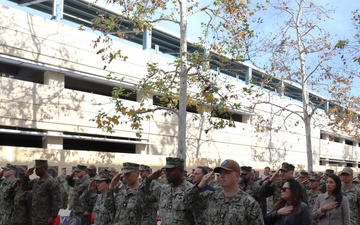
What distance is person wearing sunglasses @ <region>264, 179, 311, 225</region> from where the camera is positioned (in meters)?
4.62

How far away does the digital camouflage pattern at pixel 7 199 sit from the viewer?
30.9ft

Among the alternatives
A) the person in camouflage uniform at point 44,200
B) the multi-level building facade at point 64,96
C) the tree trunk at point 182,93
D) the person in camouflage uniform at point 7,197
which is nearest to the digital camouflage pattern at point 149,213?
the person in camouflage uniform at point 44,200

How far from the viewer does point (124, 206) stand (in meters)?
6.43

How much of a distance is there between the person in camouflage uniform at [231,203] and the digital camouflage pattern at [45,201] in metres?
4.62

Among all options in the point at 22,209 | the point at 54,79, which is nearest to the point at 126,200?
the point at 22,209

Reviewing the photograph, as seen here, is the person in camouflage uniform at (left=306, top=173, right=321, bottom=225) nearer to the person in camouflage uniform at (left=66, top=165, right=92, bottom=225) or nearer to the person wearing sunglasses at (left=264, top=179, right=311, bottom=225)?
the person wearing sunglasses at (left=264, top=179, right=311, bottom=225)

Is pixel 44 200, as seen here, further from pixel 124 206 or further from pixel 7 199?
pixel 124 206

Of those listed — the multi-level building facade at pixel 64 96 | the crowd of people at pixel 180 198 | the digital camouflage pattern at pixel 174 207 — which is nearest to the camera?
the crowd of people at pixel 180 198

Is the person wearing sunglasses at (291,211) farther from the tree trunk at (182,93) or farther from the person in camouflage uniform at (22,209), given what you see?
the tree trunk at (182,93)

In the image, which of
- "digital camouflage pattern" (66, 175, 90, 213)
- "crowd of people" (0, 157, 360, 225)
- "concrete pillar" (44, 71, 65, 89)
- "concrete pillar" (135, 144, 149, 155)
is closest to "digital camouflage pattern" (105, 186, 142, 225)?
"crowd of people" (0, 157, 360, 225)

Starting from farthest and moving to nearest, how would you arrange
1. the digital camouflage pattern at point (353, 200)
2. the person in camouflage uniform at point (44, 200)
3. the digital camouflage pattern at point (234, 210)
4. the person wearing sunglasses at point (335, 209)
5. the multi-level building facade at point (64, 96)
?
the multi-level building facade at point (64, 96), the person in camouflage uniform at point (44, 200), the digital camouflage pattern at point (353, 200), the person wearing sunglasses at point (335, 209), the digital camouflage pattern at point (234, 210)

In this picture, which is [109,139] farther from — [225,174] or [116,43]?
[225,174]

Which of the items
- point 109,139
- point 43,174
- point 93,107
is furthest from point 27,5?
point 43,174

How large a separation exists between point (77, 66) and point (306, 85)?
43.2 ft
